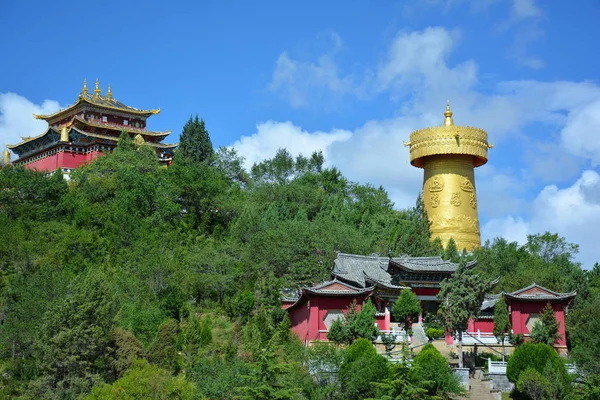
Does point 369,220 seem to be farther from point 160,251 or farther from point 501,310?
point 501,310

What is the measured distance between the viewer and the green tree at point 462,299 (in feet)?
75.4

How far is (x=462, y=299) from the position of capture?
2302 cm

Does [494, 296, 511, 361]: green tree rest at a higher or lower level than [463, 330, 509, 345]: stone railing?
higher

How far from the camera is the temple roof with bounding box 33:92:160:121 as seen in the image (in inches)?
→ 1947

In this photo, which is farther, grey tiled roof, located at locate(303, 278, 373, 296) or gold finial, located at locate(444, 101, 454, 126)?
gold finial, located at locate(444, 101, 454, 126)

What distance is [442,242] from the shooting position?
38.9 metres

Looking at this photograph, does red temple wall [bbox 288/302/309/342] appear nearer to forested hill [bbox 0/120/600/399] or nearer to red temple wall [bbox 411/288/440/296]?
forested hill [bbox 0/120/600/399]

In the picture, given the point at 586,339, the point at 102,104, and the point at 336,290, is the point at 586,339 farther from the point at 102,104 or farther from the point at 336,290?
the point at 102,104

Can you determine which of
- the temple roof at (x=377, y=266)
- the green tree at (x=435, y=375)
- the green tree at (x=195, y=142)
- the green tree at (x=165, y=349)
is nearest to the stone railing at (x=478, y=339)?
the temple roof at (x=377, y=266)

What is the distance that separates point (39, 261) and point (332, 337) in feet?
40.3

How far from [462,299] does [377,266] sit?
8.33 meters

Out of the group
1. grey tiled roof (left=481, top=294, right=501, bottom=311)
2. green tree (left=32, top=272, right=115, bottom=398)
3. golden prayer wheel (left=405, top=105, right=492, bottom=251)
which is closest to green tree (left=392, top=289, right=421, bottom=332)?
grey tiled roof (left=481, top=294, right=501, bottom=311)

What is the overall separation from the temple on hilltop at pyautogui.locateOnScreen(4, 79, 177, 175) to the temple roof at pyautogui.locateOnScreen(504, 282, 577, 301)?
90.2ft

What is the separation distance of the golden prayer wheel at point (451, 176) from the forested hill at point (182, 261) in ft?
4.09
